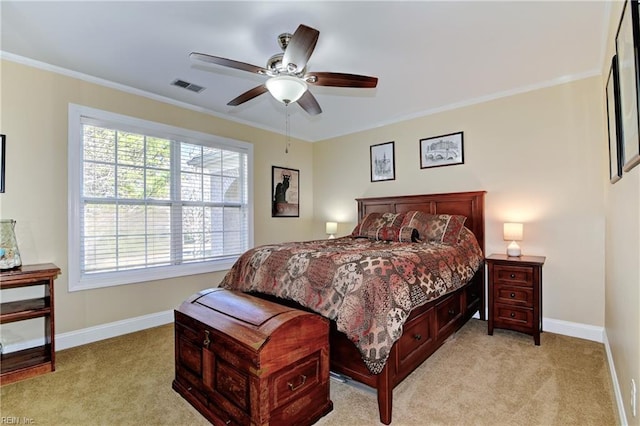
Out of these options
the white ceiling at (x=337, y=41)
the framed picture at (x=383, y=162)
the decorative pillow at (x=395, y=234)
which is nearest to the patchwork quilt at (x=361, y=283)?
the decorative pillow at (x=395, y=234)

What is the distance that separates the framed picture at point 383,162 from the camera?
4.51m

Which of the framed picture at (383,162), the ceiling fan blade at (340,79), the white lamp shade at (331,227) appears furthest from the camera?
the white lamp shade at (331,227)

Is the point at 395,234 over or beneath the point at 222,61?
beneath

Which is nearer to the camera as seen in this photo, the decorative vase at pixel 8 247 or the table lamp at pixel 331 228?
the decorative vase at pixel 8 247

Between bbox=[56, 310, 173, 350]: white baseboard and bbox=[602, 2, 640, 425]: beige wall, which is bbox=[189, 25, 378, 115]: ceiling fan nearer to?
bbox=[602, 2, 640, 425]: beige wall

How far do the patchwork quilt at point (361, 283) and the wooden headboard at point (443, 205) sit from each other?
1008 mm

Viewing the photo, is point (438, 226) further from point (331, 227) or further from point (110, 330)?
point (110, 330)

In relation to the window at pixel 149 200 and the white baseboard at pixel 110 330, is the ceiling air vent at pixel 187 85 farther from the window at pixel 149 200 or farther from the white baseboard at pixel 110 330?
the white baseboard at pixel 110 330

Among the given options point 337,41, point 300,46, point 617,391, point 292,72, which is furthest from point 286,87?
point 617,391

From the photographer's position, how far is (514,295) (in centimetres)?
300

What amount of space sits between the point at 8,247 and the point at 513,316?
4.51 m

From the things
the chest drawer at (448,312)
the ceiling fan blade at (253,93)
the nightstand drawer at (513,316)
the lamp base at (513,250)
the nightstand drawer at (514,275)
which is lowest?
the nightstand drawer at (513,316)

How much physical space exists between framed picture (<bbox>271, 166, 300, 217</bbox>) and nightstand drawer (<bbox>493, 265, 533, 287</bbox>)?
3127 millimetres

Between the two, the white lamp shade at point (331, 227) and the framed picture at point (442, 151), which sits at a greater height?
the framed picture at point (442, 151)
